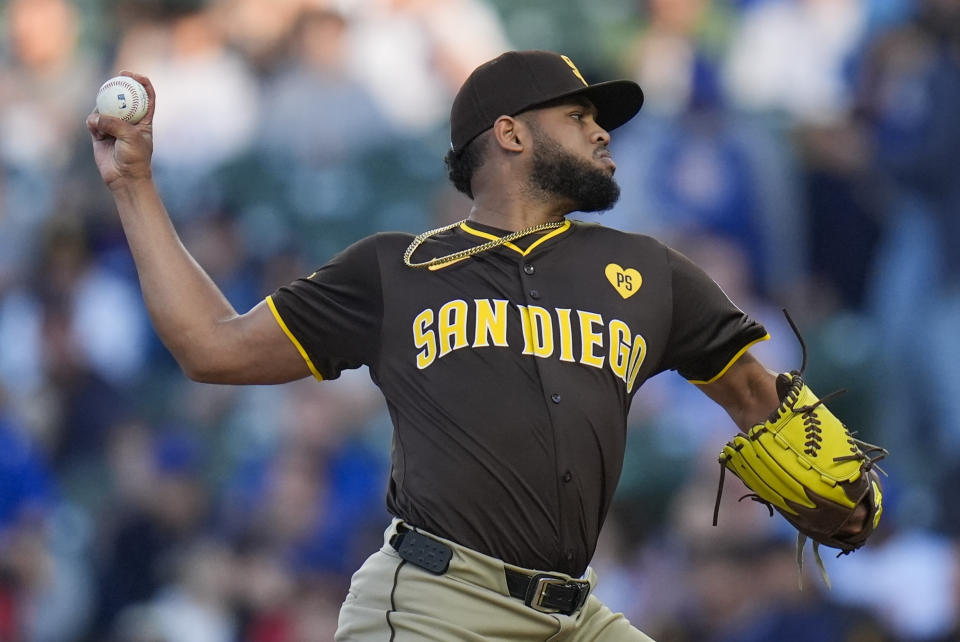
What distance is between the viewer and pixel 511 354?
3455 mm

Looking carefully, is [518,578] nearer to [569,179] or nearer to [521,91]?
[569,179]

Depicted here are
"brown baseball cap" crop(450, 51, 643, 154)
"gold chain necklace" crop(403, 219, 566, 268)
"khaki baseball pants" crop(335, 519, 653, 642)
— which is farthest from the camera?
"brown baseball cap" crop(450, 51, 643, 154)

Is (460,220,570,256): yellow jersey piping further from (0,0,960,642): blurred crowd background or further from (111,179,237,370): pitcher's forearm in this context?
(0,0,960,642): blurred crowd background

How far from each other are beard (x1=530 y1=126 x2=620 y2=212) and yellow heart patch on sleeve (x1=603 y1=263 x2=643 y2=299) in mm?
210

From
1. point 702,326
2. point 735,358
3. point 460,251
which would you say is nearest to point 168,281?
point 460,251

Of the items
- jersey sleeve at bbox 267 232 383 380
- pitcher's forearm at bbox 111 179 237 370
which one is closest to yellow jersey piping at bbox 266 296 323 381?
jersey sleeve at bbox 267 232 383 380

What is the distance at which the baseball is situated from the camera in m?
3.54

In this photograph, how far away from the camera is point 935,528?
6824 millimetres

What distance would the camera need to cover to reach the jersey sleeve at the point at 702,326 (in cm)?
372

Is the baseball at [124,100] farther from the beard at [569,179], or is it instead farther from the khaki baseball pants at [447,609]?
the khaki baseball pants at [447,609]

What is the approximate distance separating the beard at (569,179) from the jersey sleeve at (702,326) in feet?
0.77

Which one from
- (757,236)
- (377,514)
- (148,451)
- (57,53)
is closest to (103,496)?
(148,451)

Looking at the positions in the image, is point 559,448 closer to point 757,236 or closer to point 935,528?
point 935,528

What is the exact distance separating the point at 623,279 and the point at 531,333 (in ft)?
1.05
